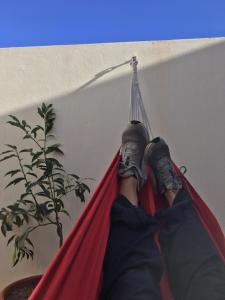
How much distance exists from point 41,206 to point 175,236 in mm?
733

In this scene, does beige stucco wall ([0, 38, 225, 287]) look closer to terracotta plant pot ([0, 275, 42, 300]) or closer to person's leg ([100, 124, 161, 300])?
terracotta plant pot ([0, 275, 42, 300])

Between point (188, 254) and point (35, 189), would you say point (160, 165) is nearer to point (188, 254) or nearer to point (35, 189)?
point (188, 254)

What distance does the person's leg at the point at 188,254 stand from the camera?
2.56 ft

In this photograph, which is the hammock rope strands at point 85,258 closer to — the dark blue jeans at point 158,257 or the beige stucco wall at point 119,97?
the dark blue jeans at point 158,257

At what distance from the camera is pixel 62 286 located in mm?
742

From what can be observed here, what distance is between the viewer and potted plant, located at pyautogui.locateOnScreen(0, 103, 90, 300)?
148 centimetres

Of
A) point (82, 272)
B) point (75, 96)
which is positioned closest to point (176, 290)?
point (82, 272)

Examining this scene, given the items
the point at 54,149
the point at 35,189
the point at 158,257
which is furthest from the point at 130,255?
the point at 35,189

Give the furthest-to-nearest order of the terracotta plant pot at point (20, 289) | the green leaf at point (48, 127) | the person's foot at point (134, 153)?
the green leaf at point (48, 127), the terracotta plant pot at point (20, 289), the person's foot at point (134, 153)

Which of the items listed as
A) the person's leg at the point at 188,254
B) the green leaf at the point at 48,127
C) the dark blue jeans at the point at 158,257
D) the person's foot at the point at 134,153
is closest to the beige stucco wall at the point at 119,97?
the green leaf at the point at 48,127

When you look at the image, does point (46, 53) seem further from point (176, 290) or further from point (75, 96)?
point (176, 290)

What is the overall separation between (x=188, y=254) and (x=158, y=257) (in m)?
0.09

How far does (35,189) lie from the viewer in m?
1.70

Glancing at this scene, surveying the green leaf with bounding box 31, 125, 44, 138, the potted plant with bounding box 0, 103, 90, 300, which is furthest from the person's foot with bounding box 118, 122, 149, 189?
the green leaf with bounding box 31, 125, 44, 138
